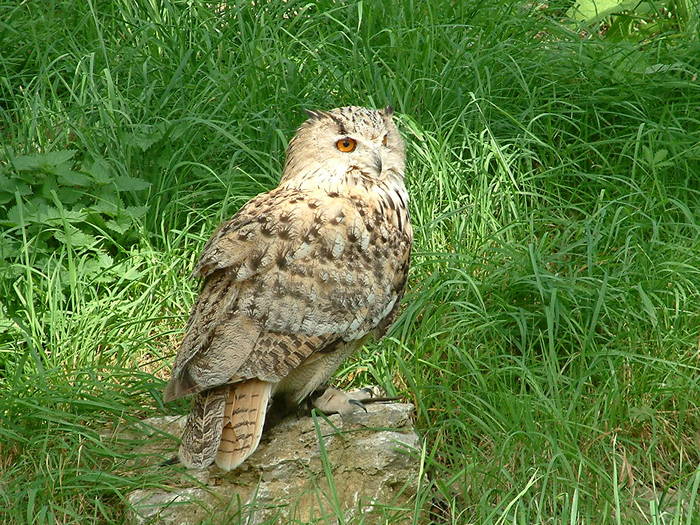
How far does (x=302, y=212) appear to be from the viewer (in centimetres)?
360

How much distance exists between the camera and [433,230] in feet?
15.1

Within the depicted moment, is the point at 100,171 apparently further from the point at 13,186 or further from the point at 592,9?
the point at 592,9

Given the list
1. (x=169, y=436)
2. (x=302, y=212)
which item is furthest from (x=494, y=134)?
(x=169, y=436)

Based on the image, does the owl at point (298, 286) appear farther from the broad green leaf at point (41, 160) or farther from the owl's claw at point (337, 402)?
the broad green leaf at point (41, 160)

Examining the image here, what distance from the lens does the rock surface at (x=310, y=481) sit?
11.3 ft

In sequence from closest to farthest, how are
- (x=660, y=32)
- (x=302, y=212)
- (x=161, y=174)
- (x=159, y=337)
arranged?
(x=302, y=212)
(x=159, y=337)
(x=161, y=174)
(x=660, y=32)

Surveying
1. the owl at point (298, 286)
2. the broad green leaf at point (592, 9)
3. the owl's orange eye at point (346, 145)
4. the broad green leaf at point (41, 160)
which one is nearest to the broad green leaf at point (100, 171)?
the broad green leaf at point (41, 160)

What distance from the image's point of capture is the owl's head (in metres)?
3.71

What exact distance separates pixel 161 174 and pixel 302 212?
1347 mm

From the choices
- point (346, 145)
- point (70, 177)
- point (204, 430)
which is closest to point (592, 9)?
point (346, 145)

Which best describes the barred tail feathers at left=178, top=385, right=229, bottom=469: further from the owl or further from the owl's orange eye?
the owl's orange eye

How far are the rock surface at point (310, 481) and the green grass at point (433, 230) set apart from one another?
10 cm

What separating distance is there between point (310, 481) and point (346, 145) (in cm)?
113

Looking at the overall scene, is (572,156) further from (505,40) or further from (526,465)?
(526,465)
